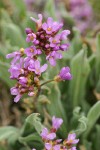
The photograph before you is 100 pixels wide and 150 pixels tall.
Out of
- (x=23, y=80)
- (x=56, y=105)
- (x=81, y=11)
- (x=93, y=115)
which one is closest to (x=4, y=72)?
(x=56, y=105)

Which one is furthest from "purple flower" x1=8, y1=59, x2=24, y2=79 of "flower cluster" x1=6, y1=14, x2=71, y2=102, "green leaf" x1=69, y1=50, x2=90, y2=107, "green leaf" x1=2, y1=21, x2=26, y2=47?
"green leaf" x1=2, y1=21, x2=26, y2=47

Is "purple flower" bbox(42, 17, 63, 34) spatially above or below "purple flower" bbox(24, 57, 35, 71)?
above

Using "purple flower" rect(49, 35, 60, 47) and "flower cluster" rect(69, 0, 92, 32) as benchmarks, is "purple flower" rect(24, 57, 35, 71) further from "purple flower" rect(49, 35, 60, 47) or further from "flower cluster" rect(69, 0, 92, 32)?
"flower cluster" rect(69, 0, 92, 32)

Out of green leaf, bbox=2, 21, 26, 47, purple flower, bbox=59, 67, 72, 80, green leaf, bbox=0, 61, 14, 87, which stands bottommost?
purple flower, bbox=59, 67, 72, 80

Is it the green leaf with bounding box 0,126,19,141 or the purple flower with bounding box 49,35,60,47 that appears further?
the green leaf with bounding box 0,126,19,141

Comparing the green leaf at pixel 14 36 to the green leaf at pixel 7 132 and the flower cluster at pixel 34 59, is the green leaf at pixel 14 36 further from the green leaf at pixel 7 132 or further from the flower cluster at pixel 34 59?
the flower cluster at pixel 34 59

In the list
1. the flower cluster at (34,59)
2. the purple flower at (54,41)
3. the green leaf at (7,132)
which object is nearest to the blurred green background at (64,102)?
the green leaf at (7,132)

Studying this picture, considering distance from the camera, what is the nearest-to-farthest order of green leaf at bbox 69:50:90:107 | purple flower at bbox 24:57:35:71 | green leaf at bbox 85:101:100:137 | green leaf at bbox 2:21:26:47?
purple flower at bbox 24:57:35:71, green leaf at bbox 85:101:100:137, green leaf at bbox 69:50:90:107, green leaf at bbox 2:21:26:47

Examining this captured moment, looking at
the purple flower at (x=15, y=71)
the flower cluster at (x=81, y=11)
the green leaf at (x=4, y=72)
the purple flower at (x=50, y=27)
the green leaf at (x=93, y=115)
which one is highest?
the flower cluster at (x=81, y=11)

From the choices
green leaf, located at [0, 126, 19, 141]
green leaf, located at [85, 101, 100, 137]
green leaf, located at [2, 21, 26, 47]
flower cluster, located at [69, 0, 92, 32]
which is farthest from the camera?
flower cluster, located at [69, 0, 92, 32]
